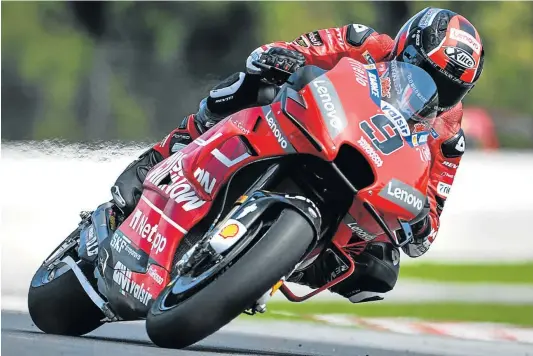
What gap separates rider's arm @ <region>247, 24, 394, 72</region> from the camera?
406cm

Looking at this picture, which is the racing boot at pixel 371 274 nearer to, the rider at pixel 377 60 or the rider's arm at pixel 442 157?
the rider at pixel 377 60

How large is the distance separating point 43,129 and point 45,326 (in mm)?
4186

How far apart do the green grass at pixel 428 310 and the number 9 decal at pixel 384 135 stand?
355 centimetres

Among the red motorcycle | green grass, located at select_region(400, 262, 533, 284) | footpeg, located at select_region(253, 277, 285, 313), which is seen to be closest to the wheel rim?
the red motorcycle

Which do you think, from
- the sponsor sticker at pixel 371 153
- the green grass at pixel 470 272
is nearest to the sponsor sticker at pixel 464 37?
the sponsor sticker at pixel 371 153

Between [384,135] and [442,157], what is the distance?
4.27 ft

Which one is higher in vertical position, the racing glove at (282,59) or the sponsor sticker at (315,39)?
the racing glove at (282,59)

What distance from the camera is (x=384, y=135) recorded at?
309 centimetres

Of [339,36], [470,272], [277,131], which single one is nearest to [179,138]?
[339,36]

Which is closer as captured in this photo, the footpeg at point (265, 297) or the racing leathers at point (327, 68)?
the footpeg at point (265, 297)

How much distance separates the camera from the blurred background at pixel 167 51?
9.41 m

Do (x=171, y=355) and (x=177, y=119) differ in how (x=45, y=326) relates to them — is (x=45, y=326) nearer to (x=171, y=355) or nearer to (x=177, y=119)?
(x=171, y=355)

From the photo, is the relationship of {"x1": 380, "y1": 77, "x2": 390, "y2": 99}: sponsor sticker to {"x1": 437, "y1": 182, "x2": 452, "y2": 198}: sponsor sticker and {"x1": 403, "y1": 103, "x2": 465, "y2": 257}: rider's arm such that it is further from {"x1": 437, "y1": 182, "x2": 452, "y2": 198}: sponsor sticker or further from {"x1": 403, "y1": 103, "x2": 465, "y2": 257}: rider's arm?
{"x1": 437, "y1": 182, "x2": 452, "y2": 198}: sponsor sticker

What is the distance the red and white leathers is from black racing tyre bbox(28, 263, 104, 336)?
28.4 inches
